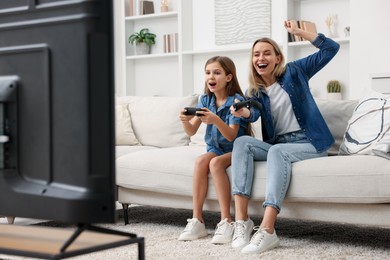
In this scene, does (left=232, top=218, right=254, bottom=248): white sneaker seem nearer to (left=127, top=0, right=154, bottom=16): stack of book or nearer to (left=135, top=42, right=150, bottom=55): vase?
(left=135, top=42, right=150, bottom=55): vase

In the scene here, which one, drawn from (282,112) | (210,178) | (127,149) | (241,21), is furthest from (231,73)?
(241,21)

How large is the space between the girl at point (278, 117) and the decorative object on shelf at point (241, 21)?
110 inches

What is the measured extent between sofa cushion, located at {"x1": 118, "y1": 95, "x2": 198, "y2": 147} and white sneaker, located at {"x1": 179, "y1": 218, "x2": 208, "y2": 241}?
94 cm

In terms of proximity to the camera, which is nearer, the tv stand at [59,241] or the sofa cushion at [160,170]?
the tv stand at [59,241]

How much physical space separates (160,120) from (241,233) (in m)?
1.36

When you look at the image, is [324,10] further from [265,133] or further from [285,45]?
[265,133]

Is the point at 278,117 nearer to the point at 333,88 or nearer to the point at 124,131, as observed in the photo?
the point at 124,131

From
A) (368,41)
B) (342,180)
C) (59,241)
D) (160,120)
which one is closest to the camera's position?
(59,241)

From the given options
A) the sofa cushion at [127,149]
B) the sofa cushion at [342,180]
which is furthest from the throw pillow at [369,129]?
the sofa cushion at [127,149]

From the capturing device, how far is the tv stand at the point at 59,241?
1.00m

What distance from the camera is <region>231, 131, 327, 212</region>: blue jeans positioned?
262 cm

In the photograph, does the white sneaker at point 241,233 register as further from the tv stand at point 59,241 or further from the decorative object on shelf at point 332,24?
the decorative object on shelf at point 332,24

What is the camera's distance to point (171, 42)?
20.6 feet

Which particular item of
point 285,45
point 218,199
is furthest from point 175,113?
point 285,45
